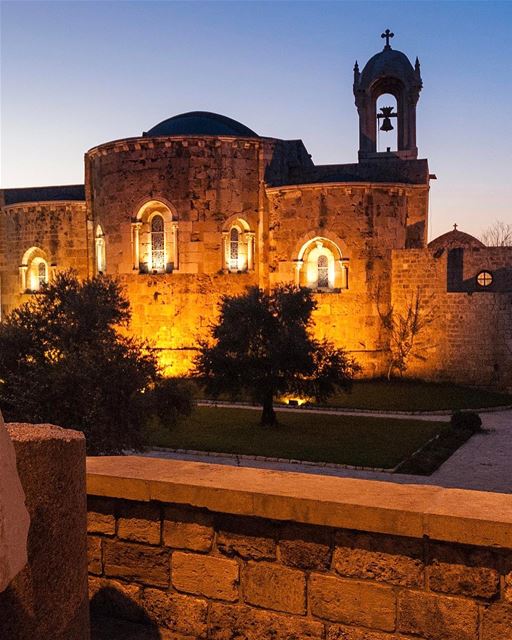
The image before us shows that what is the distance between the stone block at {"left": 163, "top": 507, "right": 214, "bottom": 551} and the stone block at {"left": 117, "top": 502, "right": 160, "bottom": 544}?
6cm

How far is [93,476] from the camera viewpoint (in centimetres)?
390

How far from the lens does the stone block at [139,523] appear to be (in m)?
3.83

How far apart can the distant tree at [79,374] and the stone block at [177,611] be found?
839 centimetres

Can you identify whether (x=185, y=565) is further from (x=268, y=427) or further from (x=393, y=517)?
(x=268, y=427)

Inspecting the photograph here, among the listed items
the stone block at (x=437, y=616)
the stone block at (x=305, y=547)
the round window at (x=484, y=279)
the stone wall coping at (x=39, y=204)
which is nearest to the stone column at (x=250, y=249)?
the stone wall coping at (x=39, y=204)

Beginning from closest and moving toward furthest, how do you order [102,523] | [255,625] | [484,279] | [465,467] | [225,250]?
[255,625], [102,523], [465,467], [484,279], [225,250]

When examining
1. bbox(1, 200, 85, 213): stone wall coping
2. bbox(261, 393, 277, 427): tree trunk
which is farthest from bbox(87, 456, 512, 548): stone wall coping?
bbox(1, 200, 85, 213): stone wall coping

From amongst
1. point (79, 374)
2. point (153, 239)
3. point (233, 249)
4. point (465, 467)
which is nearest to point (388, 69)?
point (233, 249)

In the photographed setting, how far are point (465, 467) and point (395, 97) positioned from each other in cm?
1956

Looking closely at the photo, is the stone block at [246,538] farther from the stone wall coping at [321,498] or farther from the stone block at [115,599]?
the stone block at [115,599]

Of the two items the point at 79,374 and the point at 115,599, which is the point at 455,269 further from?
the point at 115,599

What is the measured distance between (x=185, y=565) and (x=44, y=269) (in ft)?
89.4

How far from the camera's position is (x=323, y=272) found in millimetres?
25641

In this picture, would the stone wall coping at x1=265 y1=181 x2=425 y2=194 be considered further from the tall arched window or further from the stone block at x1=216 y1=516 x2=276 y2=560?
the stone block at x1=216 y1=516 x2=276 y2=560
